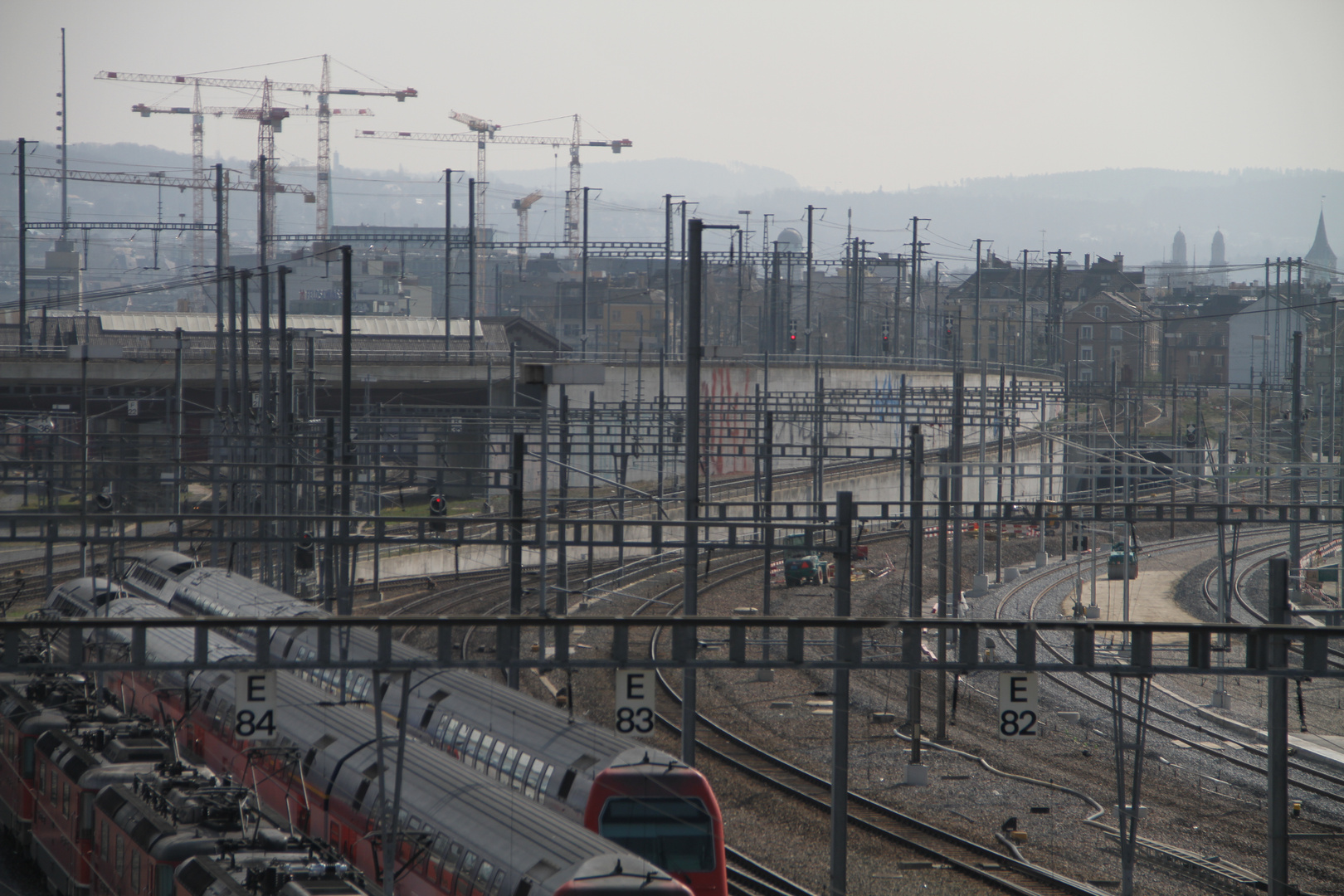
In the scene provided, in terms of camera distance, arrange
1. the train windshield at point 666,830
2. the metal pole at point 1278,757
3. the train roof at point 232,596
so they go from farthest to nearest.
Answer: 1. the train roof at point 232,596
2. the train windshield at point 666,830
3. the metal pole at point 1278,757

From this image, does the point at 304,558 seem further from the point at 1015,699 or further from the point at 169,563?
the point at 1015,699

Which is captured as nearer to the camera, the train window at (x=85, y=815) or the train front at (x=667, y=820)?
the train front at (x=667, y=820)

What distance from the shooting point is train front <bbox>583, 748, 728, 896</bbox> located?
8953 mm

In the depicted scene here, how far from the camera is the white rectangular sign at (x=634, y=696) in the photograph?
8211 mm

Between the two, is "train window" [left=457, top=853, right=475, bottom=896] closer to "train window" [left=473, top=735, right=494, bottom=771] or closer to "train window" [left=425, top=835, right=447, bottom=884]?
"train window" [left=425, top=835, right=447, bottom=884]

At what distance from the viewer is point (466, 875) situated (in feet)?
26.8

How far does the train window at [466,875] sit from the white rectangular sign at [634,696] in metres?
1.31

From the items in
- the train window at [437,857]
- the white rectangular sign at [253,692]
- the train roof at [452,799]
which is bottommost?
the train window at [437,857]

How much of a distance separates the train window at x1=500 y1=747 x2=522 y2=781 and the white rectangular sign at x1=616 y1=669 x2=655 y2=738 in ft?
5.96

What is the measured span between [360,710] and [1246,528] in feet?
116

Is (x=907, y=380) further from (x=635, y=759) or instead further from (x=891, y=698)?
(x=635, y=759)

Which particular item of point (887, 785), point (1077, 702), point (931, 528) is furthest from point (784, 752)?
point (931, 528)

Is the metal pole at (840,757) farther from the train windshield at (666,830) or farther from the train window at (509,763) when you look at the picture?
the train window at (509,763)

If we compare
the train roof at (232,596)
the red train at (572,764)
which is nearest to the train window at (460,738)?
the red train at (572,764)
